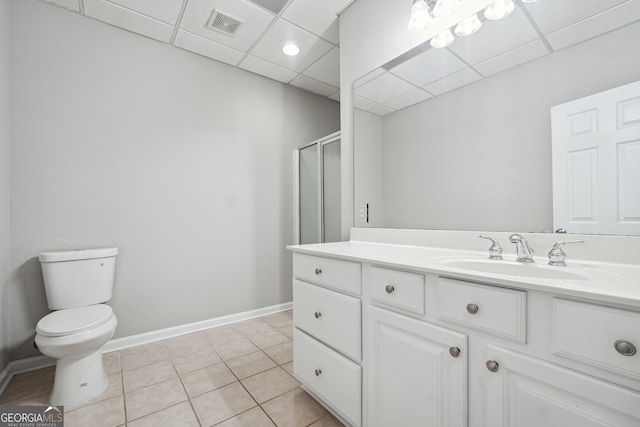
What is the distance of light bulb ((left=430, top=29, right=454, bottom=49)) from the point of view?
1435 mm

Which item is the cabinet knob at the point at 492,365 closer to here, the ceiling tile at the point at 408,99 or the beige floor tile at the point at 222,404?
the beige floor tile at the point at 222,404

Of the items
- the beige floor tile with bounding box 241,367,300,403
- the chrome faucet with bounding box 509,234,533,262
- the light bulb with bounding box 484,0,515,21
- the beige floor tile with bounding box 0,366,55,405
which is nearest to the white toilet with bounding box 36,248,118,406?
the beige floor tile with bounding box 0,366,55,405

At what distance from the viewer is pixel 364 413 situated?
1.13 m

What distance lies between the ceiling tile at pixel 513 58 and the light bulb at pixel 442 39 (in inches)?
8.4

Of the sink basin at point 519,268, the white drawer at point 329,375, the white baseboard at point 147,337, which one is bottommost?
the white baseboard at point 147,337

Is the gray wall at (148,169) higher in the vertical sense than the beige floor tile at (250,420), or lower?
higher

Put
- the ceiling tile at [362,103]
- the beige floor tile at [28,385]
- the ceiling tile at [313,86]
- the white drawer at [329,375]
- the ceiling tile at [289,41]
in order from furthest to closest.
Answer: the ceiling tile at [313,86] < the ceiling tile at [289,41] < the ceiling tile at [362,103] < the beige floor tile at [28,385] < the white drawer at [329,375]

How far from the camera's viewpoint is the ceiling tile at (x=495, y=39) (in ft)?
3.88

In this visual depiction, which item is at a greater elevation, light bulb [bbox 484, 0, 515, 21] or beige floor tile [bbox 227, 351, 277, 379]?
light bulb [bbox 484, 0, 515, 21]

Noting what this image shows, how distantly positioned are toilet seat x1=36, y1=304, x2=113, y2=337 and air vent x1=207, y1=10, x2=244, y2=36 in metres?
2.12

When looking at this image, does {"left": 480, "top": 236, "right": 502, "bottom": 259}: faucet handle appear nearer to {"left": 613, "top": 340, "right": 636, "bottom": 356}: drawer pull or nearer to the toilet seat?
{"left": 613, "top": 340, "right": 636, "bottom": 356}: drawer pull

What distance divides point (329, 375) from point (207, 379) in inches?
34.6

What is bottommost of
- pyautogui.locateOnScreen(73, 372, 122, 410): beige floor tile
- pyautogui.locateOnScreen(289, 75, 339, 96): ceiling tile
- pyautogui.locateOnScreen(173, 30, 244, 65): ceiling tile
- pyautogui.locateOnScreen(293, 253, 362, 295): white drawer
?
pyautogui.locateOnScreen(73, 372, 122, 410): beige floor tile

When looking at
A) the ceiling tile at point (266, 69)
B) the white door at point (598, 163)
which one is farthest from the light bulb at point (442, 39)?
the ceiling tile at point (266, 69)
